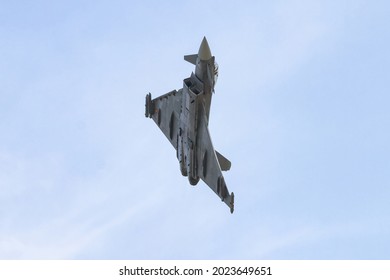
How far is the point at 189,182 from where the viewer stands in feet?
259

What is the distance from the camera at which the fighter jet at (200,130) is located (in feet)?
246

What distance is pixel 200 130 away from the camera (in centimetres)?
7675

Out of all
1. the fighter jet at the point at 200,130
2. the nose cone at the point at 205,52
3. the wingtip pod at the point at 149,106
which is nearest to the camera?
the fighter jet at the point at 200,130

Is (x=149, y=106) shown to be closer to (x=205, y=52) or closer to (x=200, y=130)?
(x=200, y=130)

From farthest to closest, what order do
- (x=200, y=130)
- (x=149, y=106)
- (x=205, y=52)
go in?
(x=149, y=106) → (x=200, y=130) → (x=205, y=52)

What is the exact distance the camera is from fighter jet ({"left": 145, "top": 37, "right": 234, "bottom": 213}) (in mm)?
75062

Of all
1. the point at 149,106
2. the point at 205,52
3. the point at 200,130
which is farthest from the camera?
the point at 149,106

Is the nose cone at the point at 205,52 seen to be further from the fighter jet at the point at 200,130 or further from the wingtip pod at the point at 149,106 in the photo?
the wingtip pod at the point at 149,106

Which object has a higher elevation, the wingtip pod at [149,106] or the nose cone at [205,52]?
the wingtip pod at [149,106]

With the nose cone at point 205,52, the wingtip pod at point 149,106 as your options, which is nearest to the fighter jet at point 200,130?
the nose cone at point 205,52

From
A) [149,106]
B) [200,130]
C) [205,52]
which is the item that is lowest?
[200,130]

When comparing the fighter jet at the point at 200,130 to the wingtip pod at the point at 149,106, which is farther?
the wingtip pod at the point at 149,106

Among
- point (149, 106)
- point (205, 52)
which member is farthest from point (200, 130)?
point (149, 106)
